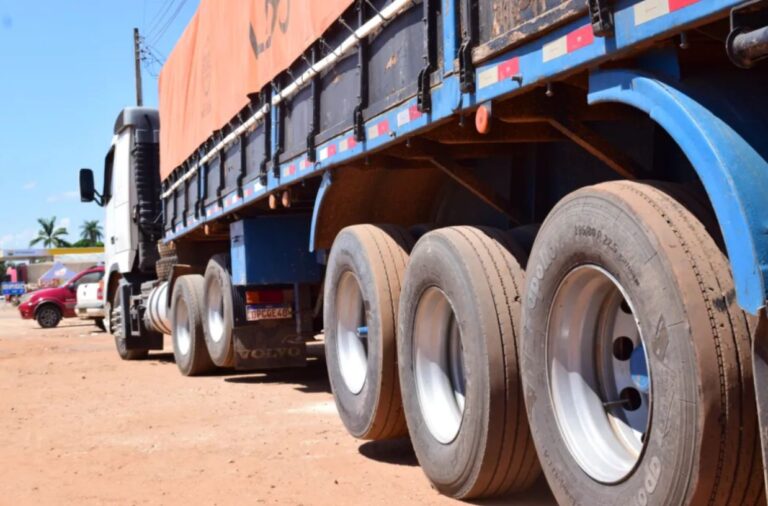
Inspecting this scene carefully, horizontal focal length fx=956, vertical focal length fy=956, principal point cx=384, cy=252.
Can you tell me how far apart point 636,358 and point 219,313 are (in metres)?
7.44

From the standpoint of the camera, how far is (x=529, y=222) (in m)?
4.86

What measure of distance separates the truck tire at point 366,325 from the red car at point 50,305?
2266 cm

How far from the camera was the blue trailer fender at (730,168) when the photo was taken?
8.00 ft

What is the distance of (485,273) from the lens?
417 cm

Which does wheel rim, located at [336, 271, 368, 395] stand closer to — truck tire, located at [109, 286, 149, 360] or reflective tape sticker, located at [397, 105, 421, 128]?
reflective tape sticker, located at [397, 105, 421, 128]

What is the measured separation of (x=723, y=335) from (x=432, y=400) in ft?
7.71

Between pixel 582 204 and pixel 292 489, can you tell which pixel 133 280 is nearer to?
pixel 292 489

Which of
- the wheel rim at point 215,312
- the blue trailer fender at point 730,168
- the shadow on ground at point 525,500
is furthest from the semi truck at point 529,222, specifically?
the wheel rim at point 215,312

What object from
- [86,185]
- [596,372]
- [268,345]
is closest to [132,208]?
[86,185]

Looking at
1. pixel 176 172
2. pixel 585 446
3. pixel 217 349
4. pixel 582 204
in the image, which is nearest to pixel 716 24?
pixel 582 204

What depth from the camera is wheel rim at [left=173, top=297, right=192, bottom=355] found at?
11.4 m

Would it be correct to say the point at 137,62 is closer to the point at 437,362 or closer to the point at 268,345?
the point at 268,345

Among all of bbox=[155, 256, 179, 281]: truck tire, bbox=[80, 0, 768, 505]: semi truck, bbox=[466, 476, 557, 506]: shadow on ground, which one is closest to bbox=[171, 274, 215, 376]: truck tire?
bbox=[155, 256, 179, 281]: truck tire

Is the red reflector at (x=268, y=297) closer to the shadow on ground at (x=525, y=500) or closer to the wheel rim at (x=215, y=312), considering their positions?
the wheel rim at (x=215, y=312)
